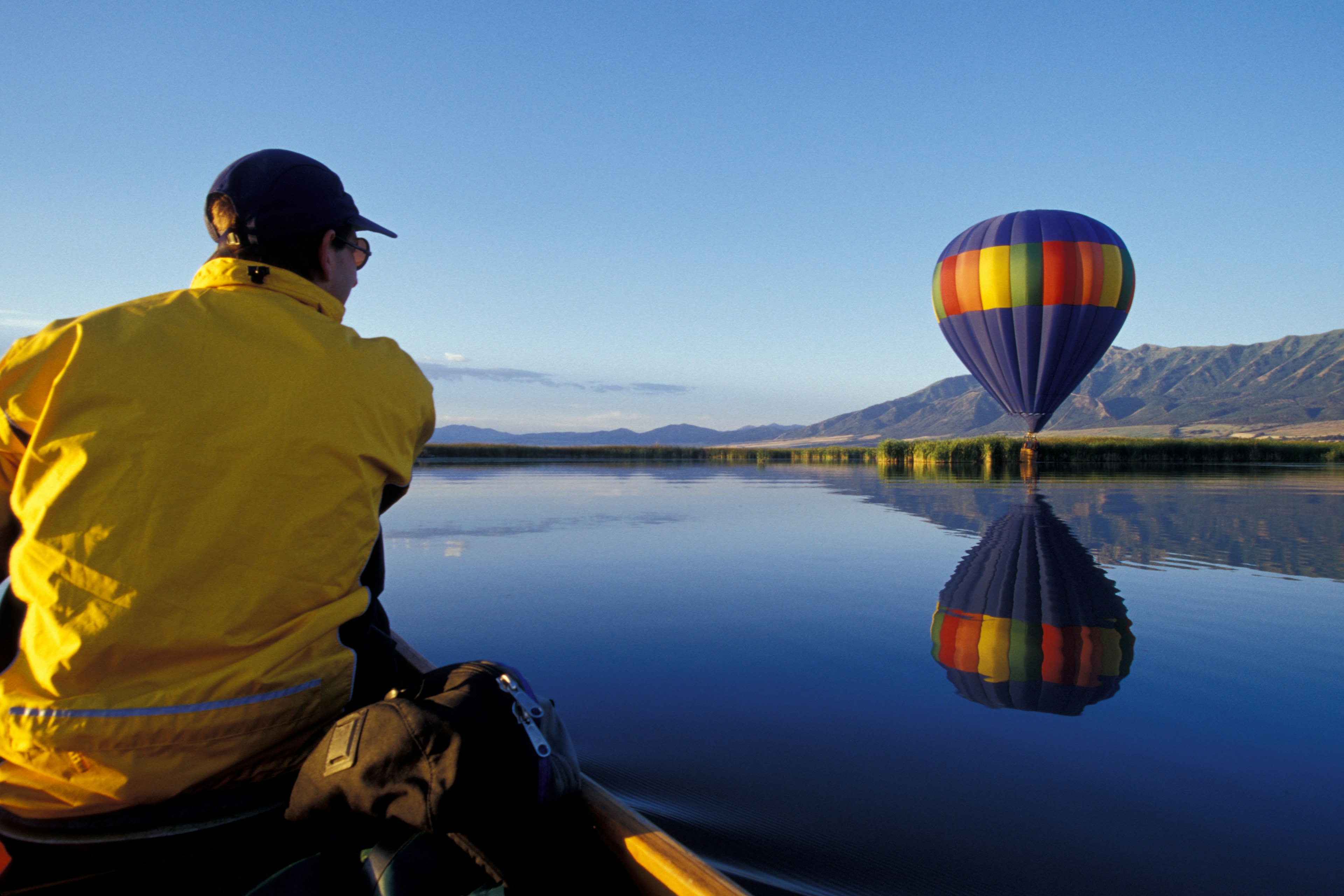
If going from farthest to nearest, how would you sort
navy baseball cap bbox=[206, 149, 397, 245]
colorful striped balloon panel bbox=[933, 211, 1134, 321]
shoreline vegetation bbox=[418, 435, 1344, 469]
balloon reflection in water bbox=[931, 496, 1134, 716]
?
shoreline vegetation bbox=[418, 435, 1344, 469] < colorful striped balloon panel bbox=[933, 211, 1134, 321] < balloon reflection in water bbox=[931, 496, 1134, 716] < navy baseball cap bbox=[206, 149, 397, 245]

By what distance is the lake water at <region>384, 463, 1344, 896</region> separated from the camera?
245cm

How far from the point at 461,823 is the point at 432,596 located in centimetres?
516

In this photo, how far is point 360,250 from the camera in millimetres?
1990

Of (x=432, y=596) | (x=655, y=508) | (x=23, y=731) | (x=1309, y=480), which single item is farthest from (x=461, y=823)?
(x=1309, y=480)

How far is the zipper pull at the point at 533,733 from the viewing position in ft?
5.03

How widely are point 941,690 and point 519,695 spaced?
3.10 m

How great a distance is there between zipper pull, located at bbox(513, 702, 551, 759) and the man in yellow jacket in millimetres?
426

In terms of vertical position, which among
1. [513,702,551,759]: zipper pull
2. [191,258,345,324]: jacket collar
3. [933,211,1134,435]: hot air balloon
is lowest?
[513,702,551,759]: zipper pull

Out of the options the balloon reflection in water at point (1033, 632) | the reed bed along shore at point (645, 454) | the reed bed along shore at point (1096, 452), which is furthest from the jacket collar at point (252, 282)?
the reed bed along shore at point (645, 454)

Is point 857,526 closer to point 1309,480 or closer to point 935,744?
point 935,744

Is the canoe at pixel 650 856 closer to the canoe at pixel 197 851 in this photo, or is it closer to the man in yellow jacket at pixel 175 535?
the canoe at pixel 197 851

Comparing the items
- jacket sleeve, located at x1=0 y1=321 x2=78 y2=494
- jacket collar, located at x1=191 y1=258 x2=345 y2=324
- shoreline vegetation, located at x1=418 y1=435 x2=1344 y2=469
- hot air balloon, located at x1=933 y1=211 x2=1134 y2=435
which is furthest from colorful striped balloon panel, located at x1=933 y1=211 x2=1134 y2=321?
jacket sleeve, located at x1=0 y1=321 x2=78 y2=494

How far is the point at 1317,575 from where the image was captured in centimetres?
722

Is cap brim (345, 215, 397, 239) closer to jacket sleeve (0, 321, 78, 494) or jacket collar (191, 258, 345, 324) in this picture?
jacket collar (191, 258, 345, 324)
